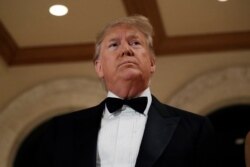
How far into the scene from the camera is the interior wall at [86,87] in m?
5.25

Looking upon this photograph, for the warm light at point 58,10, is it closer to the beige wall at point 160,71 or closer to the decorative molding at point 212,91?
the beige wall at point 160,71

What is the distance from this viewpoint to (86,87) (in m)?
5.52

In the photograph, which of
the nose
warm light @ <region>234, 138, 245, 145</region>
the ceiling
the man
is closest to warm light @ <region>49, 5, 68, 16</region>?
the ceiling

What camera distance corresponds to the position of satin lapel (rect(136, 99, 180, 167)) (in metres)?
1.74

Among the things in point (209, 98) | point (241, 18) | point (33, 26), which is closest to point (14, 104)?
point (33, 26)

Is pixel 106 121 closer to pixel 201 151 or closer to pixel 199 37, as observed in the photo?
pixel 201 151

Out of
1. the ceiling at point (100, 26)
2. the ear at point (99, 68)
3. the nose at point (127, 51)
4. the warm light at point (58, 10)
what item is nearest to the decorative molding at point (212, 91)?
the ceiling at point (100, 26)

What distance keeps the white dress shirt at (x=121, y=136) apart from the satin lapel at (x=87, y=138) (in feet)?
0.08

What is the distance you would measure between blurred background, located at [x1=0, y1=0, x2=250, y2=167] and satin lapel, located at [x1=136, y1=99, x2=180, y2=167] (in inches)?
110

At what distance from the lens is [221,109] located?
5312 mm

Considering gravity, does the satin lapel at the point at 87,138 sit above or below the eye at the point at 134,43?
below

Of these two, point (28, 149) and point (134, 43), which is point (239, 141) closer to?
point (28, 149)

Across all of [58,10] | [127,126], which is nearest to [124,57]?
[127,126]

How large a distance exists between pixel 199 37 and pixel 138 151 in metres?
3.58
